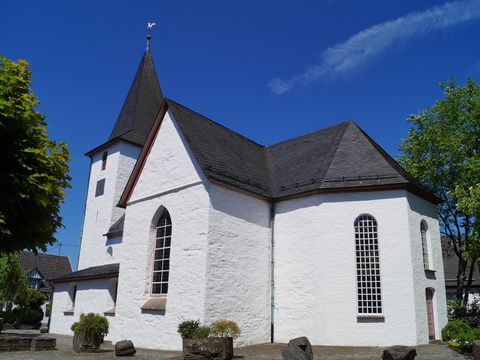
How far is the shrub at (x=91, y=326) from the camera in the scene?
52.1 feet

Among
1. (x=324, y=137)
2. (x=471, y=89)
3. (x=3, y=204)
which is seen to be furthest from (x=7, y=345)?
(x=471, y=89)

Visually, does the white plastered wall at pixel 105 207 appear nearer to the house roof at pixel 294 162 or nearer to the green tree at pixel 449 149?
the house roof at pixel 294 162

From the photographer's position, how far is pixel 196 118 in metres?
21.6

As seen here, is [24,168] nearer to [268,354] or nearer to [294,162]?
[268,354]

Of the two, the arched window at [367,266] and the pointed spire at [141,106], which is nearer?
the arched window at [367,266]

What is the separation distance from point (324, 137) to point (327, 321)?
983 centimetres

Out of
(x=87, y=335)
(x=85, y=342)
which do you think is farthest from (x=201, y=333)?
(x=85, y=342)

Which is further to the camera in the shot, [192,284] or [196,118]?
[196,118]

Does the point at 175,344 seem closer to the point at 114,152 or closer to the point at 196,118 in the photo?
the point at 196,118

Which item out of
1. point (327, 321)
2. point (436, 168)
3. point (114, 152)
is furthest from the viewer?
point (114, 152)

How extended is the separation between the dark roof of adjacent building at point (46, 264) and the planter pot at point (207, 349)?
124 ft

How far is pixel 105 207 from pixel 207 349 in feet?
63.5

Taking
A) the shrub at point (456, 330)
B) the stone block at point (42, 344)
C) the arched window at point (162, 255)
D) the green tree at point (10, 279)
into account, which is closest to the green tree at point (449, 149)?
the shrub at point (456, 330)

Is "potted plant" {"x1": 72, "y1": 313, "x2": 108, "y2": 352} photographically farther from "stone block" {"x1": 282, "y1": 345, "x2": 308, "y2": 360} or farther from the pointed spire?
the pointed spire
